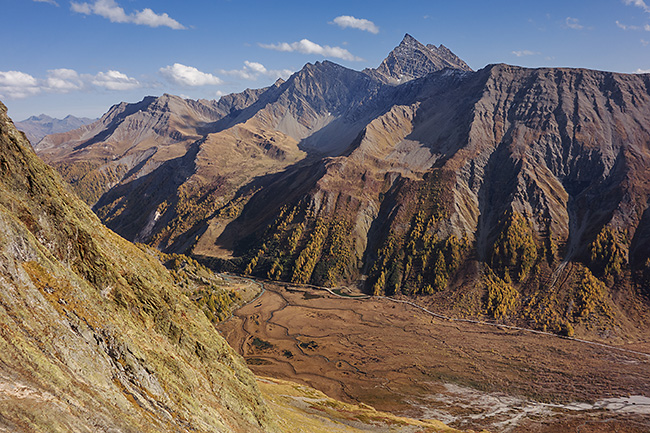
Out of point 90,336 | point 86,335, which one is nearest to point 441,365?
point 90,336

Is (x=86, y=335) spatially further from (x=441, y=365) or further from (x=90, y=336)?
(x=441, y=365)

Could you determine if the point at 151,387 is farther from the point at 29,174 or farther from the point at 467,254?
the point at 467,254

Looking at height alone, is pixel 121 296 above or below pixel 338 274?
above

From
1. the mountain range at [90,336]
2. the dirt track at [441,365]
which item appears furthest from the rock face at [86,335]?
the dirt track at [441,365]

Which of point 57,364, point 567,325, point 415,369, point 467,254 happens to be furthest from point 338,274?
point 57,364

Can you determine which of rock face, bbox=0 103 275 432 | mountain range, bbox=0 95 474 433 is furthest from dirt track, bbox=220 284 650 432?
rock face, bbox=0 103 275 432
